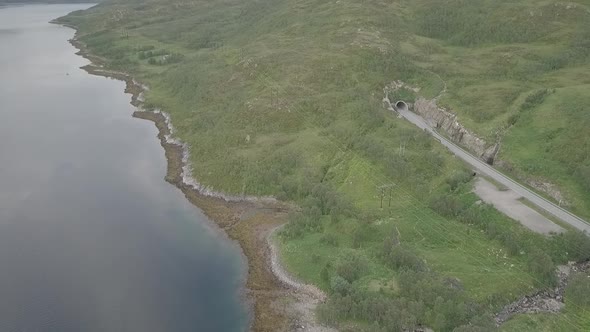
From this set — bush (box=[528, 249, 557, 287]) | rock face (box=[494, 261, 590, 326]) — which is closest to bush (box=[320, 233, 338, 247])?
rock face (box=[494, 261, 590, 326])

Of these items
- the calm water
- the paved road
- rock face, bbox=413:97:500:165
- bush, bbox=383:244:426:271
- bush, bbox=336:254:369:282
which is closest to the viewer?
the calm water

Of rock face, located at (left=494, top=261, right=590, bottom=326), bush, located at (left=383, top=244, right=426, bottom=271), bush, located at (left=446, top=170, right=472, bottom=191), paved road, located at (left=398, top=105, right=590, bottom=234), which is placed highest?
bush, located at (left=446, top=170, right=472, bottom=191)

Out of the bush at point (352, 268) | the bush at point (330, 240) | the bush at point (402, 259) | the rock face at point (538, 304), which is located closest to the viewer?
the rock face at point (538, 304)

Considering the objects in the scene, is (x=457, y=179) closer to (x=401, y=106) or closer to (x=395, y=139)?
(x=395, y=139)

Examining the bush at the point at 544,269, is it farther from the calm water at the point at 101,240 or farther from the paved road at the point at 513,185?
the calm water at the point at 101,240

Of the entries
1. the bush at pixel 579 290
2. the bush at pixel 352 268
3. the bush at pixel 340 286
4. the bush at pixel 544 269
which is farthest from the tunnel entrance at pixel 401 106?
the bush at pixel 579 290

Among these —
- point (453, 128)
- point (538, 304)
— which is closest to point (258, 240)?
point (538, 304)

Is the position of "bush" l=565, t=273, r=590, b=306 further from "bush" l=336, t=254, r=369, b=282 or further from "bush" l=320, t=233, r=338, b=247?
"bush" l=320, t=233, r=338, b=247
